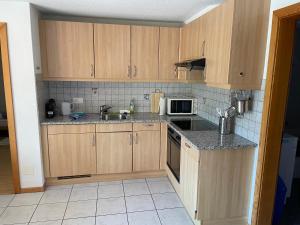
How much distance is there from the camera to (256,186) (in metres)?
2.15

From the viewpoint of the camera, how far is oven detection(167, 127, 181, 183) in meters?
2.76

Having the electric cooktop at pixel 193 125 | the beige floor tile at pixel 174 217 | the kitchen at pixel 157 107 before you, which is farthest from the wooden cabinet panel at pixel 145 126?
the beige floor tile at pixel 174 217

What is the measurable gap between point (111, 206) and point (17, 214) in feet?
3.38

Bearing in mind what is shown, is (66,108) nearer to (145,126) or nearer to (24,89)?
(24,89)

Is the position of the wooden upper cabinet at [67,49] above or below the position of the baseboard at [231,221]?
above

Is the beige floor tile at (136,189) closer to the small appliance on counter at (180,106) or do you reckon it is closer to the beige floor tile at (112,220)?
the beige floor tile at (112,220)

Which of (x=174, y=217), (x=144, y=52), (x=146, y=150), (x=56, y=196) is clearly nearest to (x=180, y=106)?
(x=146, y=150)

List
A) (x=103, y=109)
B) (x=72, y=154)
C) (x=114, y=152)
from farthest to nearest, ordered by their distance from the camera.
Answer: (x=103, y=109)
(x=114, y=152)
(x=72, y=154)

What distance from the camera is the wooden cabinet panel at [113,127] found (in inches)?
122

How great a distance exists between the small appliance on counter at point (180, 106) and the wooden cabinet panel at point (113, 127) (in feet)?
2.49

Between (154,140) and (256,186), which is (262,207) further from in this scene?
(154,140)

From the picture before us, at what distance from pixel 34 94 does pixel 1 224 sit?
1.46m

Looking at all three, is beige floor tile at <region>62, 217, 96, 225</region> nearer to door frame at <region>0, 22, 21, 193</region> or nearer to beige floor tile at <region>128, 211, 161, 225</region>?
beige floor tile at <region>128, 211, 161, 225</region>

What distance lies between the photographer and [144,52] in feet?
10.7
